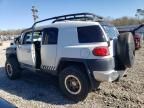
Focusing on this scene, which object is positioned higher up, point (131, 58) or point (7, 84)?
point (131, 58)

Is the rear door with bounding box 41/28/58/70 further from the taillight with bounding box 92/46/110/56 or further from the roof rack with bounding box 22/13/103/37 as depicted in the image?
the taillight with bounding box 92/46/110/56

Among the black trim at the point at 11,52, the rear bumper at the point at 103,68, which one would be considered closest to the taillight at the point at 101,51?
the rear bumper at the point at 103,68

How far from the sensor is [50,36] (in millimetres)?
6961

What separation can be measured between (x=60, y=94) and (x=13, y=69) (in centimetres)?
272

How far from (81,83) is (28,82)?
293 cm

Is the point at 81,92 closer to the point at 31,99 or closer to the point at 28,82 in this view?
the point at 31,99

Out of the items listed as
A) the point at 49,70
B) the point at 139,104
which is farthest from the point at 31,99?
the point at 139,104

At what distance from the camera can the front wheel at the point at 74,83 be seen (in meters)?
5.93

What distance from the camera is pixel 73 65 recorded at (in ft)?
20.5

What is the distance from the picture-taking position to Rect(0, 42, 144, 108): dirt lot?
231 inches

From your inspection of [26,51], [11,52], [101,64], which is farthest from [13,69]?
[101,64]

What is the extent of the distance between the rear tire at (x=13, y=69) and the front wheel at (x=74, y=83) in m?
2.85

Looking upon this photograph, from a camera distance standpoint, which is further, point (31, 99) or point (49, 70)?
point (49, 70)

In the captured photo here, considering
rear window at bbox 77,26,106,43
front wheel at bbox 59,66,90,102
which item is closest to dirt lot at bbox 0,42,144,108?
front wheel at bbox 59,66,90,102
